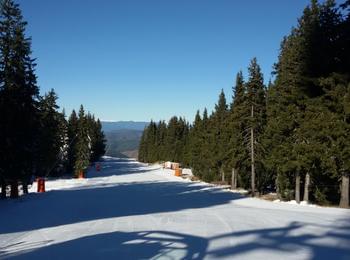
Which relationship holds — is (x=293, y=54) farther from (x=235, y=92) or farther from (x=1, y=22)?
(x=1, y=22)

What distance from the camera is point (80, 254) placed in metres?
11.4

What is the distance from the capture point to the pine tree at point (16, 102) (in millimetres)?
28562

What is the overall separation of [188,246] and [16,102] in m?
20.4

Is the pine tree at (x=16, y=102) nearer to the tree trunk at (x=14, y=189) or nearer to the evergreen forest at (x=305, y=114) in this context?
the tree trunk at (x=14, y=189)

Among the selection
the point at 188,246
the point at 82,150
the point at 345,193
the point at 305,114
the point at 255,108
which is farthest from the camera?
the point at 82,150

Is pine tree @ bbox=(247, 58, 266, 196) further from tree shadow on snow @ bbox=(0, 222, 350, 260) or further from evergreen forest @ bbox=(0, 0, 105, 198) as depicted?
tree shadow on snow @ bbox=(0, 222, 350, 260)

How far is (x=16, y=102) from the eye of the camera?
95.8 ft

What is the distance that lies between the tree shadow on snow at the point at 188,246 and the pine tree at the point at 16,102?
1638cm

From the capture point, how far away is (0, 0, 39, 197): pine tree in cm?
2856

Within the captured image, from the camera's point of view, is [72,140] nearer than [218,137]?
No

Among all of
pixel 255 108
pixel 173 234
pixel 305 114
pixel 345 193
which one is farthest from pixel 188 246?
pixel 255 108

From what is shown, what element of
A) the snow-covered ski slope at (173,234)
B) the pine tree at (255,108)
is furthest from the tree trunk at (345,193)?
the pine tree at (255,108)

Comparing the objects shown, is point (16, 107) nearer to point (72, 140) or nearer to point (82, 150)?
point (82, 150)

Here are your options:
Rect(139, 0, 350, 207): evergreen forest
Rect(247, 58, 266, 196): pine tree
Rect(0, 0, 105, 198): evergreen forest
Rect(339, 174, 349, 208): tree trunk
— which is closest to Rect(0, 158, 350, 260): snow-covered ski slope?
Rect(339, 174, 349, 208): tree trunk
